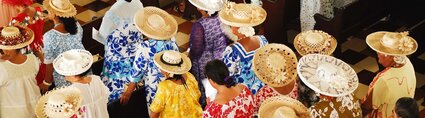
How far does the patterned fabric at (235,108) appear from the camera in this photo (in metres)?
4.50

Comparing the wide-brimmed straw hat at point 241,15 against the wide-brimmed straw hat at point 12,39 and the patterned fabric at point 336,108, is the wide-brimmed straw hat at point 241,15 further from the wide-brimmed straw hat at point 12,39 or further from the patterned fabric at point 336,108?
the wide-brimmed straw hat at point 12,39

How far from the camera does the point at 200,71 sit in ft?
19.5

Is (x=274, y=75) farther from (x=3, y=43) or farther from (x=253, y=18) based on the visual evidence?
(x=3, y=43)

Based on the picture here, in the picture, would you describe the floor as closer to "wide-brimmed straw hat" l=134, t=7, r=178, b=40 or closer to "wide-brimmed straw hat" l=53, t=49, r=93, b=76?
"wide-brimmed straw hat" l=134, t=7, r=178, b=40

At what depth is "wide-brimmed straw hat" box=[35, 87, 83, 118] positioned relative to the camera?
14.0 feet

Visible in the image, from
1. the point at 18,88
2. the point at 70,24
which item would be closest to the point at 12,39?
the point at 18,88

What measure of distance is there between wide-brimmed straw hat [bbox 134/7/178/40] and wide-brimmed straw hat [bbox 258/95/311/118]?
1.35 metres

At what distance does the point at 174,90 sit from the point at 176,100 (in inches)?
3.2

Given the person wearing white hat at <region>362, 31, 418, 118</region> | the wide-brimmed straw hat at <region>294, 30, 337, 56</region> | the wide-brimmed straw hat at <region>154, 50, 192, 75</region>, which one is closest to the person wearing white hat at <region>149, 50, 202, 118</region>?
the wide-brimmed straw hat at <region>154, 50, 192, 75</region>

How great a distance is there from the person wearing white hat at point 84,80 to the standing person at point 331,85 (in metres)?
1.52

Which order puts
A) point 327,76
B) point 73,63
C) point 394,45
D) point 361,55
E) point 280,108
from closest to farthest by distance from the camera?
point 280,108 < point 327,76 < point 73,63 < point 394,45 < point 361,55

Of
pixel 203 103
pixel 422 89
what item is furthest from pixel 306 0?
pixel 203 103

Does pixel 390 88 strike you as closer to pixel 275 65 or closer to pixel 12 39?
pixel 275 65

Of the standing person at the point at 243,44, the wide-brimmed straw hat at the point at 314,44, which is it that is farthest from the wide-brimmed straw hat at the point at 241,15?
the wide-brimmed straw hat at the point at 314,44
